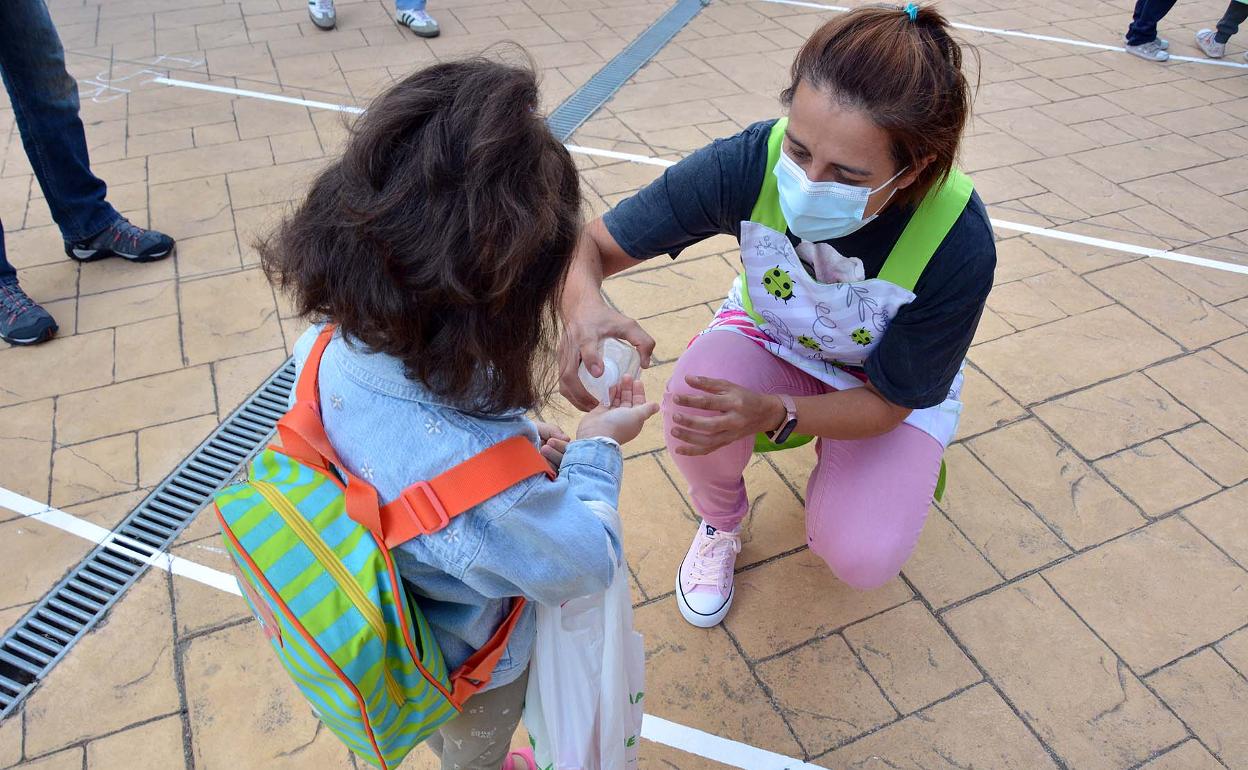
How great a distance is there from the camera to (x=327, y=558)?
1.02 meters

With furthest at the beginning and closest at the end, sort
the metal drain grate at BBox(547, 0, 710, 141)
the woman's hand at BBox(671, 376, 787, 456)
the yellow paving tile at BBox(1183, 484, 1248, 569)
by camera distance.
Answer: the metal drain grate at BBox(547, 0, 710, 141)
the yellow paving tile at BBox(1183, 484, 1248, 569)
the woman's hand at BBox(671, 376, 787, 456)

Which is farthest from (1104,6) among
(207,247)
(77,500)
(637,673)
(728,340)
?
(77,500)

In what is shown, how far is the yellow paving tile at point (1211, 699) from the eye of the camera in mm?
1835

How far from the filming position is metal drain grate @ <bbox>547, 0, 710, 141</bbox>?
421 centimetres

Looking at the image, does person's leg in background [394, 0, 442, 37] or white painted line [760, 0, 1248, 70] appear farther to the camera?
white painted line [760, 0, 1248, 70]

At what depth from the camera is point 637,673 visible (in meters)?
1.46

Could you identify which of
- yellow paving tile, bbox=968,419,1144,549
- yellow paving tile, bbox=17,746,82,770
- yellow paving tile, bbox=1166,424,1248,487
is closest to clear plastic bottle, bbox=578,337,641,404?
yellow paving tile, bbox=968,419,1144,549

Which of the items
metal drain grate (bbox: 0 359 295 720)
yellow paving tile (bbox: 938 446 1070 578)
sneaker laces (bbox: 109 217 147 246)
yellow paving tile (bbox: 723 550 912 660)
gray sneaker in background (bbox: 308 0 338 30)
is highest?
yellow paving tile (bbox: 938 446 1070 578)

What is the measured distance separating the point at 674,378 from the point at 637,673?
2.51 ft

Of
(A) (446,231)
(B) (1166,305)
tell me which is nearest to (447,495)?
(A) (446,231)

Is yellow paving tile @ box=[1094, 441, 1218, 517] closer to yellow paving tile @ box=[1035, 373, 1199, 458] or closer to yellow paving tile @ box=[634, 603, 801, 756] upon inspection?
yellow paving tile @ box=[1035, 373, 1199, 458]

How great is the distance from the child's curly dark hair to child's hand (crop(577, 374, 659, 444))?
10.4 inches

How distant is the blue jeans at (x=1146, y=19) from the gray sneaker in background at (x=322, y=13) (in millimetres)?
4823

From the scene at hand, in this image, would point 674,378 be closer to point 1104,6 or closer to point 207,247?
point 207,247
